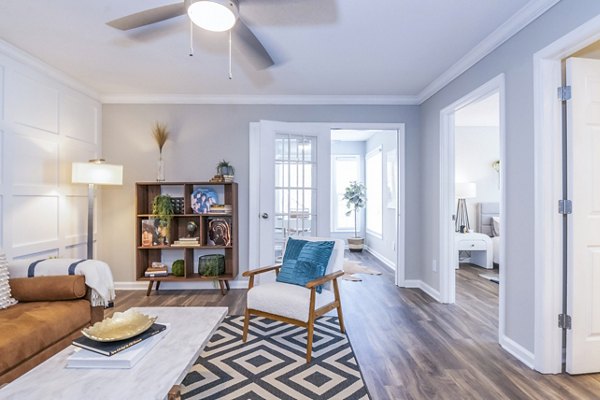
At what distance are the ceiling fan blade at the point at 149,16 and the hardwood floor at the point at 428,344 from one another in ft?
8.07

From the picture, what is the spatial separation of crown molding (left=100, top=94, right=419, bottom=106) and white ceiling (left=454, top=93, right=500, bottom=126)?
122 centimetres

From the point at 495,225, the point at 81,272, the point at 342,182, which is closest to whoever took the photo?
the point at 81,272

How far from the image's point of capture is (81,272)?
2299 mm

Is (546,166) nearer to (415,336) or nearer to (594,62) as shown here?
(594,62)

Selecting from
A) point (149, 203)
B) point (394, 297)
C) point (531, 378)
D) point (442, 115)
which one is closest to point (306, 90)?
point (442, 115)

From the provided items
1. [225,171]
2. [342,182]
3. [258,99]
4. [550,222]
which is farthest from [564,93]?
[342,182]

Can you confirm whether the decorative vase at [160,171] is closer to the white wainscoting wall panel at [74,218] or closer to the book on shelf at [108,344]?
the white wainscoting wall panel at [74,218]

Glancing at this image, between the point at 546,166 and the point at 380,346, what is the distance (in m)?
1.75

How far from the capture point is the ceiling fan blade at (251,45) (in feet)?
6.30

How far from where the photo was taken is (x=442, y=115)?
142 inches

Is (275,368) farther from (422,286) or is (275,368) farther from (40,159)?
(40,159)

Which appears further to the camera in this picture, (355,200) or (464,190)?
(355,200)

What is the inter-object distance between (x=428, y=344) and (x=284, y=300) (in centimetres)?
123

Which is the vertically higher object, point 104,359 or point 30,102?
point 30,102
